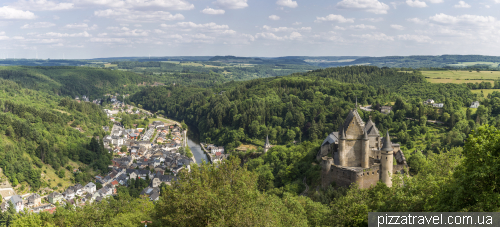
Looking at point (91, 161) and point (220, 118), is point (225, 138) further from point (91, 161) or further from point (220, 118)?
point (91, 161)

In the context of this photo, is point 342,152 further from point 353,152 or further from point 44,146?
point 44,146

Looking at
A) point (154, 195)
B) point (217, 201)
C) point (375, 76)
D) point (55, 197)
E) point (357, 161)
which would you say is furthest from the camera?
point (375, 76)

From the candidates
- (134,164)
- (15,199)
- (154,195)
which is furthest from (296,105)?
(15,199)

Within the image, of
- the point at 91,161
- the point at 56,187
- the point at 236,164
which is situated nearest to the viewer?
the point at 236,164

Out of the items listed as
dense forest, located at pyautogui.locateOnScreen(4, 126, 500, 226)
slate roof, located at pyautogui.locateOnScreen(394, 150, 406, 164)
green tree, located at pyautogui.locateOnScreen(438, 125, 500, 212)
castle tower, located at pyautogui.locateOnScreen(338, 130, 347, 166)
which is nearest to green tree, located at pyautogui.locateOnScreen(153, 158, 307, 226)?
dense forest, located at pyautogui.locateOnScreen(4, 126, 500, 226)

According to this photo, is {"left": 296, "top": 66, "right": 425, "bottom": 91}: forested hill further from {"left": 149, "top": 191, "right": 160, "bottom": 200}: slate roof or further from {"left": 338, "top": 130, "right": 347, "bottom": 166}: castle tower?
{"left": 338, "top": 130, "right": 347, "bottom": 166}: castle tower

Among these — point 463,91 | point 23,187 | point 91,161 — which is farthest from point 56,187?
point 463,91
